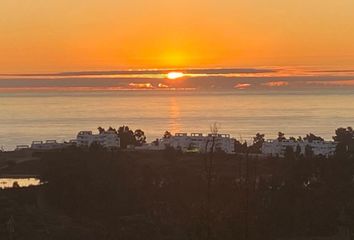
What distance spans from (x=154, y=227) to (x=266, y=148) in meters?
23.3

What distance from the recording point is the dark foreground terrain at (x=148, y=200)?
19.5 m

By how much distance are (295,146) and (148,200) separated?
18.8 meters

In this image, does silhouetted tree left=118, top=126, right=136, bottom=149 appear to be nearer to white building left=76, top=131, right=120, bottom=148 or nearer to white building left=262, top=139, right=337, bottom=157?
white building left=76, top=131, right=120, bottom=148

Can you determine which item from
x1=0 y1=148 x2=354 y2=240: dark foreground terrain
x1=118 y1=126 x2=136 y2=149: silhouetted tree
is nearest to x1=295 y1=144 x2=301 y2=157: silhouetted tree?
x1=0 y1=148 x2=354 y2=240: dark foreground terrain

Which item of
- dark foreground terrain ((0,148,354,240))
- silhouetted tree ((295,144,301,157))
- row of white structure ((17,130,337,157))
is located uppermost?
row of white structure ((17,130,337,157))

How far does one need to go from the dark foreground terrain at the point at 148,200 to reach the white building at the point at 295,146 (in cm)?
904

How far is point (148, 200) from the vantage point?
78.9 ft

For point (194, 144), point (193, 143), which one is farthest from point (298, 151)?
point (193, 143)

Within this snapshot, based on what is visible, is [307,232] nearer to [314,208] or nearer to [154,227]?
[314,208]

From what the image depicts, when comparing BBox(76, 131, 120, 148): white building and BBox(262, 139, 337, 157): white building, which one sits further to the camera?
BBox(76, 131, 120, 148): white building

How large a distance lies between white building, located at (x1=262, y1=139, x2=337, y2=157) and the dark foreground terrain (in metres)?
9.04

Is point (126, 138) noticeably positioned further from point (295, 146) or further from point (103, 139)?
point (295, 146)

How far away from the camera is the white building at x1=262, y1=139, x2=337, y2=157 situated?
38.2 m

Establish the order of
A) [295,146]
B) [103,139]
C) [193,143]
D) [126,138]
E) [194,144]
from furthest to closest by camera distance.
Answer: [126,138]
[193,143]
[194,144]
[103,139]
[295,146]
